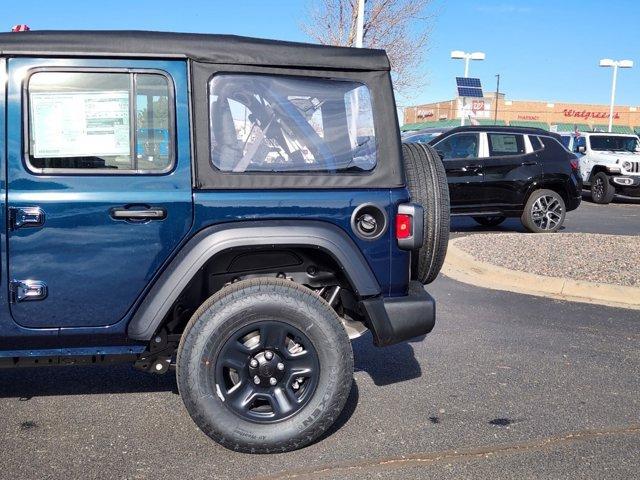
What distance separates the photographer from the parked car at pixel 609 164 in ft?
57.8

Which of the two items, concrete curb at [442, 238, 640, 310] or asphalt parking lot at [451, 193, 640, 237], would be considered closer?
concrete curb at [442, 238, 640, 310]

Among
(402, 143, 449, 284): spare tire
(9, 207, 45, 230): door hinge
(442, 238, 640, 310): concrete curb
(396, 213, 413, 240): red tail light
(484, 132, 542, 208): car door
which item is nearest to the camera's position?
(9, 207, 45, 230): door hinge

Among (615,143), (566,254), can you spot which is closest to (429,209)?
(566,254)

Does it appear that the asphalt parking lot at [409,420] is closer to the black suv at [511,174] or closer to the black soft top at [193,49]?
the black soft top at [193,49]

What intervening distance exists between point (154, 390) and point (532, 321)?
11.4 ft

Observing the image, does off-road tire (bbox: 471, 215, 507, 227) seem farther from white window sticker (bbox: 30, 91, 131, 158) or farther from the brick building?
the brick building

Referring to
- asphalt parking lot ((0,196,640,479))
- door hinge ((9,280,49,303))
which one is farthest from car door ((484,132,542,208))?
door hinge ((9,280,49,303))

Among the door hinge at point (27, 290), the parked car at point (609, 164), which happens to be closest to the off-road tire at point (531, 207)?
→ the parked car at point (609, 164)

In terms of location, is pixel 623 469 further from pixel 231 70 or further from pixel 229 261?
pixel 231 70

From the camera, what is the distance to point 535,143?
11.7m

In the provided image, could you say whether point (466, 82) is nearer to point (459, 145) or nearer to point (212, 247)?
point (459, 145)

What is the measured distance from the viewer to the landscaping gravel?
7.53 metres

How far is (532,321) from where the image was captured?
19.9ft

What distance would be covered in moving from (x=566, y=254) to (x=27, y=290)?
7004mm
